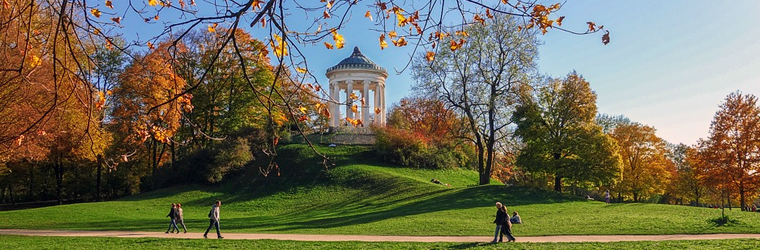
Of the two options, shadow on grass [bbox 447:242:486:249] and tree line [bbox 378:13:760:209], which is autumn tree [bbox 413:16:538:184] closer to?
tree line [bbox 378:13:760:209]

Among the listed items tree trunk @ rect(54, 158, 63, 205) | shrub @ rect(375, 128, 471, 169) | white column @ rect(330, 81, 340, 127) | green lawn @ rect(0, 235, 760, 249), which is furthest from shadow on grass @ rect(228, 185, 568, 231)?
tree trunk @ rect(54, 158, 63, 205)

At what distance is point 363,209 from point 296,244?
41.9ft

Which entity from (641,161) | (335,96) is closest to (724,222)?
(641,161)

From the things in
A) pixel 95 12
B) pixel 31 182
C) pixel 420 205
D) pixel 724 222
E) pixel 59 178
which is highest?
pixel 95 12

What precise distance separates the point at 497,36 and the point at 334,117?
23998 millimetres

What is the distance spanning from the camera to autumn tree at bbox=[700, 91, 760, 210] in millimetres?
30156

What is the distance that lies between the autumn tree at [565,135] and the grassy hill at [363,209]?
2.29 meters

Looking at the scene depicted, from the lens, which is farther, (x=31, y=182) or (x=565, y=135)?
(x=31, y=182)

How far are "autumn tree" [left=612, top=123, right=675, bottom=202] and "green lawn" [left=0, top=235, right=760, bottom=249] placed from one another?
2894 centimetres

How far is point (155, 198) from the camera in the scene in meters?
33.8

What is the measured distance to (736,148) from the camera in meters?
30.5

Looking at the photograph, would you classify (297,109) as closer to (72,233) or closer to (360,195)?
(72,233)

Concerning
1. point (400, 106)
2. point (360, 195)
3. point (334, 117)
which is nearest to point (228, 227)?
point (360, 195)

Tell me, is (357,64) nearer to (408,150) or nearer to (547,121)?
(408,150)
